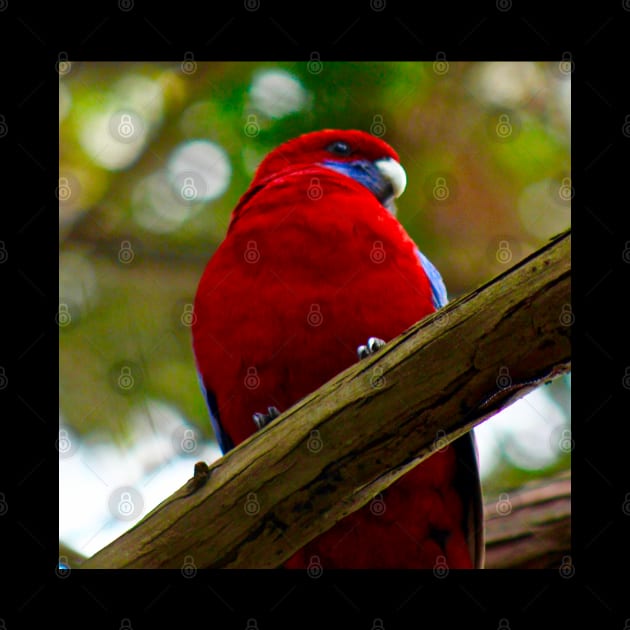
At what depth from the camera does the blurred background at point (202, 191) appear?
3863mm

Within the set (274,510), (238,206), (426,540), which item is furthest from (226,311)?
(426,540)

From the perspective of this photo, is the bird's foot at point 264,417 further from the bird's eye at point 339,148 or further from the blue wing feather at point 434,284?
the bird's eye at point 339,148

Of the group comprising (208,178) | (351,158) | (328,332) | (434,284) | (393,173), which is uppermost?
(208,178)

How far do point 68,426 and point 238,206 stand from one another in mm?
1343

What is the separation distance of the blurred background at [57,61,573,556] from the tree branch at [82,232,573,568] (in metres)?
1.15

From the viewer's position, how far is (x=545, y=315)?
7.34ft

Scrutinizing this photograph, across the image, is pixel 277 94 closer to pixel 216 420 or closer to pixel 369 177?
pixel 369 177

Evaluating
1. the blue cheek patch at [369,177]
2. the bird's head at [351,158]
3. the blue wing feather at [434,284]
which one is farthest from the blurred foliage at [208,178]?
the blue wing feather at [434,284]

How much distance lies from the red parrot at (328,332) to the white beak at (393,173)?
635 millimetres

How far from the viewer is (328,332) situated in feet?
10.2

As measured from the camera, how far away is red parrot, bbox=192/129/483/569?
10.3 ft

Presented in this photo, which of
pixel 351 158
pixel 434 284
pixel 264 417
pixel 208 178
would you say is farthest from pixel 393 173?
pixel 264 417

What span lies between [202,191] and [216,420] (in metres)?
1.36

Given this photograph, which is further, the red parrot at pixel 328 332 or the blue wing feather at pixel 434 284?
the blue wing feather at pixel 434 284
